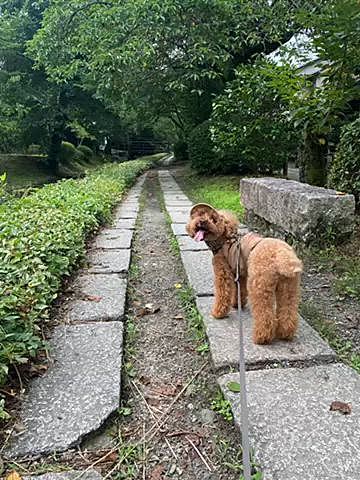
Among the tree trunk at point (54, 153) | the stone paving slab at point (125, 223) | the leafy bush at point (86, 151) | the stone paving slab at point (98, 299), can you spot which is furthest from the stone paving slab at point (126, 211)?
the leafy bush at point (86, 151)

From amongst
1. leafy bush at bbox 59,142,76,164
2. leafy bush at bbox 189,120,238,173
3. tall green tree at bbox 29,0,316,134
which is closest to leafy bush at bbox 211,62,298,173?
tall green tree at bbox 29,0,316,134

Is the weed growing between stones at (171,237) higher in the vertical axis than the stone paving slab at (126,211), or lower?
lower

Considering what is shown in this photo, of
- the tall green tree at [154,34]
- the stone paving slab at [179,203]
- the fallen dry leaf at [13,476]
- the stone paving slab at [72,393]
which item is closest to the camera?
the fallen dry leaf at [13,476]

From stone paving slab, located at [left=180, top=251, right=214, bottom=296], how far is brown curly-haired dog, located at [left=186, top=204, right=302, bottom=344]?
543 mm

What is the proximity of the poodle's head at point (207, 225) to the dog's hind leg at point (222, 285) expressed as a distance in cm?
16

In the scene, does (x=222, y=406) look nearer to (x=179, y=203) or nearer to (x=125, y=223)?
→ (x=125, y=223)

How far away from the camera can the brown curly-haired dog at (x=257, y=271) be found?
2.03 m

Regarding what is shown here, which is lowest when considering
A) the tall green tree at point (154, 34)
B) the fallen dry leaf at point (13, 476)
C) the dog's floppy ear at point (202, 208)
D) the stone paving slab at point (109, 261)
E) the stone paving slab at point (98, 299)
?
the fallen dry leaf at point (13, 476)

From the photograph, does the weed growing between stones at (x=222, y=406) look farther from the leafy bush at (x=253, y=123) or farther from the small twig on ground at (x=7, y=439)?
the leafy bush at (x=253, y=123)

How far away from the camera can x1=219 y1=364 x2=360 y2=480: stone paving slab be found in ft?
4.34

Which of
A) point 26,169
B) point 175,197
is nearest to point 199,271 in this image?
point 175,197

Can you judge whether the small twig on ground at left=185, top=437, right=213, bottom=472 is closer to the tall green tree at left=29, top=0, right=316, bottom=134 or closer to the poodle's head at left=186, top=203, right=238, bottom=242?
the poodle's head at left=186, top=203, right=238, bottom=242

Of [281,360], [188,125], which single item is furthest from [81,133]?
[281,360]

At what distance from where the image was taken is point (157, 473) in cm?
144
